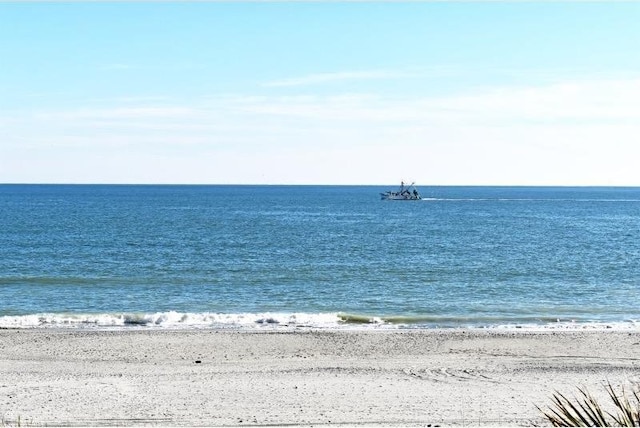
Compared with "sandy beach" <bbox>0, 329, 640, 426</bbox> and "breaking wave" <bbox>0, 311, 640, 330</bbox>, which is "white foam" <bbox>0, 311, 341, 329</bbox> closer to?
"breaking wave" <bbox>0, 311, 640, 330</bbox>

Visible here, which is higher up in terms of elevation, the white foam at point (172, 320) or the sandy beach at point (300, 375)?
the sandy beach at point (300, 375)

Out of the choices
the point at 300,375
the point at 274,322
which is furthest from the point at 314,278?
the point at 300,375

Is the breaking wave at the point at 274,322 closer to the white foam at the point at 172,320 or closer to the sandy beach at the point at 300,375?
the white foam at the point at 172,320

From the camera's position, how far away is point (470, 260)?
162 ft

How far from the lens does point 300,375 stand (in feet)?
61.3

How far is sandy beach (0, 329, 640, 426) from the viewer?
14828mm

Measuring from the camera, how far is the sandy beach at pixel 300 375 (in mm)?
14828

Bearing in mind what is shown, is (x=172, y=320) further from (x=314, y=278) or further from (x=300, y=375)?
(x=314, y=278)

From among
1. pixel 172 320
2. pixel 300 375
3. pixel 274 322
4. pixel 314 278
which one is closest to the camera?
pixel 300 375

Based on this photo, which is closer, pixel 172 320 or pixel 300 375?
pixel 300 375

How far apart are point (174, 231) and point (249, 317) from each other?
46262 millimetres

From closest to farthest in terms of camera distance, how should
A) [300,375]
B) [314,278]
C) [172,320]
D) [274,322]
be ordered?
[300,375] < [274,322] < [172,320] < [314,278]

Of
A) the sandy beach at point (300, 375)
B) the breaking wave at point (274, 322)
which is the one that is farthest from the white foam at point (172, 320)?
the sandy beach at point (300, 375)

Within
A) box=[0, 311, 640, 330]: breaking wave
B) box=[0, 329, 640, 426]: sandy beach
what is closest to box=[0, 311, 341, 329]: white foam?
box=[0, 311, 640, 330]: breaking wave
